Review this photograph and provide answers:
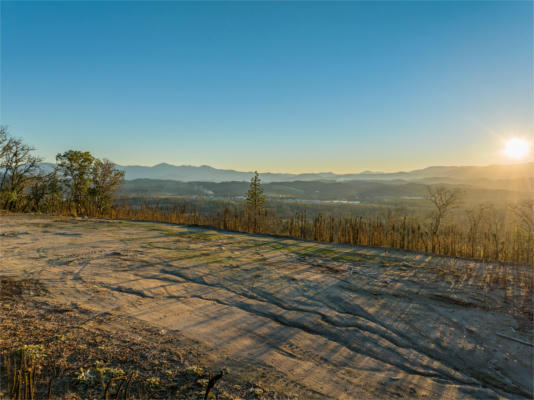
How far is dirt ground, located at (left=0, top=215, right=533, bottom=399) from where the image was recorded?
209 centimetres

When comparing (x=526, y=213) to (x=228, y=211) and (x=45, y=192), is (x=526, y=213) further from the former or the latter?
(x=45, y=192)

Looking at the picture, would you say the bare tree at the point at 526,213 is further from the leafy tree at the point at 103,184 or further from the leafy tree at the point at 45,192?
the leafy tree at the point at 45,192

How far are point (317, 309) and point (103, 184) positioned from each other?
41.8ft

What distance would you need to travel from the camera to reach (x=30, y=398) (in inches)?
64.4

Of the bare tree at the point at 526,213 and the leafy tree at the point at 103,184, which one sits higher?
the leafy tree at the point at 103,184

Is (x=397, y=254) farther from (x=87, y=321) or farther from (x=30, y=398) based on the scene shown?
(x=30, y=398)

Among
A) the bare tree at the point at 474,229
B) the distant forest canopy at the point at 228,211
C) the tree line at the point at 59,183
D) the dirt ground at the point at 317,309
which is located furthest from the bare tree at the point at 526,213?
the tree line at the point at 59,183

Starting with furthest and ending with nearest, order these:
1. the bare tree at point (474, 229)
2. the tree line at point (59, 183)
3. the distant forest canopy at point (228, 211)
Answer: the tree line at point (59, 183)
the distant forest canopy at point (228, 211)
the bare tree at point (474, 229)

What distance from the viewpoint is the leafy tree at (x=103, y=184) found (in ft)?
41.5

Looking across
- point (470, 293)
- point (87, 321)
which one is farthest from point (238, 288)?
point (470, 293)

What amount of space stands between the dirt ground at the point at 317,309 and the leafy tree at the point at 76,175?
772cm

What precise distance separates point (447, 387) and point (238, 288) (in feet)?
7.63

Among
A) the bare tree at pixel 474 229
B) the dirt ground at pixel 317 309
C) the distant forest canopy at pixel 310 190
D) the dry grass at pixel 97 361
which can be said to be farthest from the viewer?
the distant forest canopy at pixel 310 190

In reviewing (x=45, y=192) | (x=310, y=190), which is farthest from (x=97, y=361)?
(x=310, y=190)
